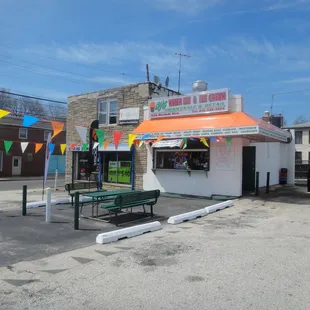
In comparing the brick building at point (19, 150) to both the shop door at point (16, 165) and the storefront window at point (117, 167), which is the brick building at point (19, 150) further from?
the storefront window at point (117, 167)

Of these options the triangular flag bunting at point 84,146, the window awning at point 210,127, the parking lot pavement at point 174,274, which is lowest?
the parking lot pavement at point 174,274

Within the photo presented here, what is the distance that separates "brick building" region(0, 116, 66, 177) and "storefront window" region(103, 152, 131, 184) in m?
18.6

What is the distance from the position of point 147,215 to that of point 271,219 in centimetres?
367

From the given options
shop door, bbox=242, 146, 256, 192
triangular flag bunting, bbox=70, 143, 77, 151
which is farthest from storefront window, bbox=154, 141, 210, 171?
triangular flag bunting, bbox=70, 143, 77, 151

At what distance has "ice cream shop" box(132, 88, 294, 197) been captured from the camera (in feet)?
42.6

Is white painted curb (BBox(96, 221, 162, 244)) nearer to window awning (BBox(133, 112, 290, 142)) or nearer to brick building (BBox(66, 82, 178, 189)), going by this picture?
window awning (BBox(133, 112, 290, 142))

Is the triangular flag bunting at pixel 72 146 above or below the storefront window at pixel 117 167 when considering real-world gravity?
above

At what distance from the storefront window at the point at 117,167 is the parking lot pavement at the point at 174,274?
960 cm

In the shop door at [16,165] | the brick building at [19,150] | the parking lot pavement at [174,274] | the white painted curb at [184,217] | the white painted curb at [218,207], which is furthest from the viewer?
the shop door at [16,165]

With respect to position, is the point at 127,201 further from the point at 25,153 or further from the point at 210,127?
the point at 25,153

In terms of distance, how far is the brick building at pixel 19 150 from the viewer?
34156 millimetres

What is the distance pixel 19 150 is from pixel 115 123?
2185cm

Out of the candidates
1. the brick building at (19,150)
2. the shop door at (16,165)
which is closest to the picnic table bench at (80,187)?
the brick building at (19,150)

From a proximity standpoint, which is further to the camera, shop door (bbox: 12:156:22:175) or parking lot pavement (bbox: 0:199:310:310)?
shop door (bbox: 12:156:22:175)
